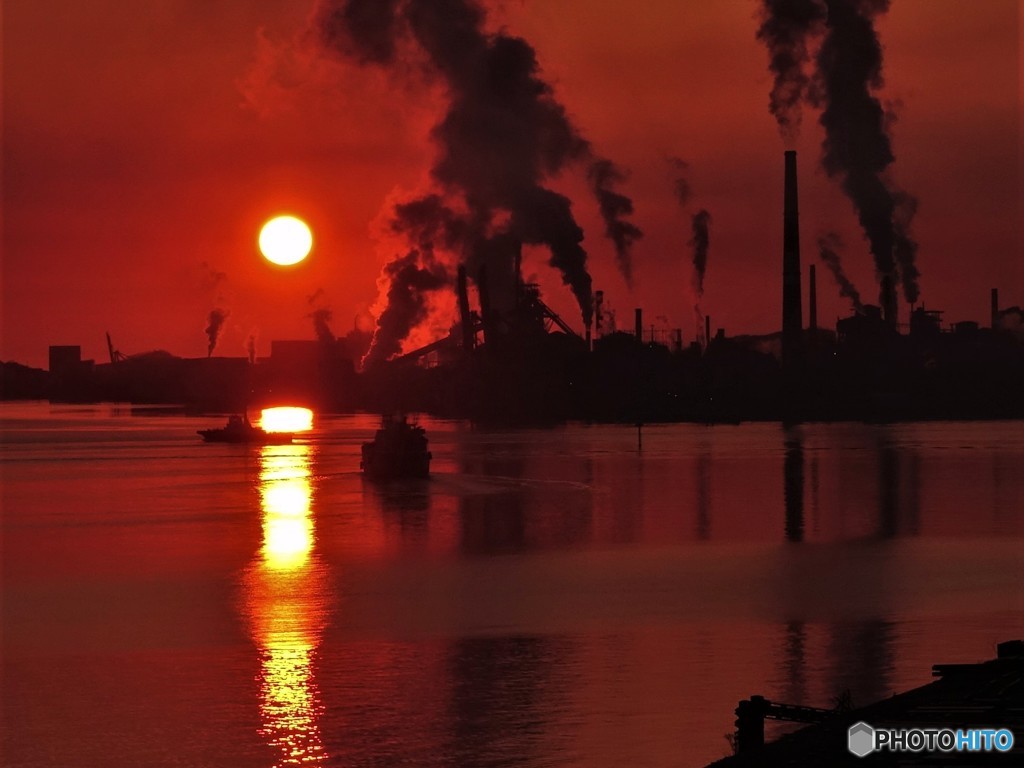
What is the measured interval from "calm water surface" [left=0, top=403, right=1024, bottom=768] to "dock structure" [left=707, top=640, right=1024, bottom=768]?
391 centimetres

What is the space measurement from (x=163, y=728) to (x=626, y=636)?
9460 mm

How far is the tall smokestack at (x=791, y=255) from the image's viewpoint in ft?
365

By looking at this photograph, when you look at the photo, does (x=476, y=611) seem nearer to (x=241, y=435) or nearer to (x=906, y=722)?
(x=906, y=722)

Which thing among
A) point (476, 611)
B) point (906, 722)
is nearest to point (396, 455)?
point (476, 611)

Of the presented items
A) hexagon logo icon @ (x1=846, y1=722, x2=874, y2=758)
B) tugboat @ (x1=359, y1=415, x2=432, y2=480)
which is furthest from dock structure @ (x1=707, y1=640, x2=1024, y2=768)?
tugboat @ (x1=359, y1=415, x2=432, y2=480)

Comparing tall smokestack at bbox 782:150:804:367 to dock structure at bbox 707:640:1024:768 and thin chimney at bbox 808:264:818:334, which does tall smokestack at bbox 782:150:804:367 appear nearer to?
thin chimney at bbox 808:264:818:334

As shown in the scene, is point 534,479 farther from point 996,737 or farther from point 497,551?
point 996,737

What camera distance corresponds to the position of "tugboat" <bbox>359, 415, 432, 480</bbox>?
75.9 meters

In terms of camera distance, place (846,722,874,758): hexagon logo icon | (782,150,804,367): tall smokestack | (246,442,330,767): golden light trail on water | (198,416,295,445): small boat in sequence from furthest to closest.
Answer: (198,416,295,445): small boat
(782,150,804,367): tall smokestack
(246,442,330,767): golden light trail on water
(846,722,874,758): hexagon logo icon

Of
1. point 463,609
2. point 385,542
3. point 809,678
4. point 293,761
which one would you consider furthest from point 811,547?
point 293,761

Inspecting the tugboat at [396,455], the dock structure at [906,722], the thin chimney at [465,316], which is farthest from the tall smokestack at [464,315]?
the dock structure at [906,722]

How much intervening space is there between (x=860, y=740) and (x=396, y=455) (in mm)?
63843

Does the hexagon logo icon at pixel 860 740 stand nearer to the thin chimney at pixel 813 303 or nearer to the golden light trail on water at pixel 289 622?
the golden light trail on water at pixel 289 622

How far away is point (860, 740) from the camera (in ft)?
42.0
